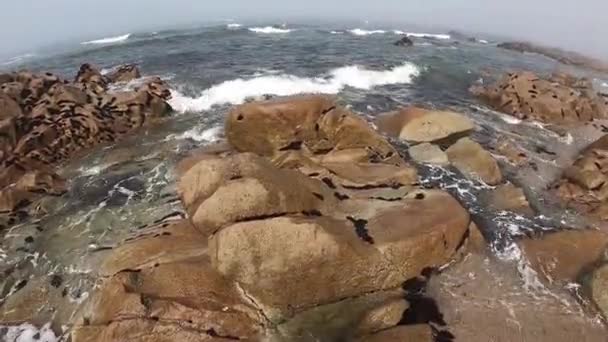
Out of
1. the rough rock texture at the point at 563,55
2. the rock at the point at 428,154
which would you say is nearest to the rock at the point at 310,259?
the rock at the point at 428,154

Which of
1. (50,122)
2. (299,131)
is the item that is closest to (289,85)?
(299,131)

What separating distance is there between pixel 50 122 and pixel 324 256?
19.2m

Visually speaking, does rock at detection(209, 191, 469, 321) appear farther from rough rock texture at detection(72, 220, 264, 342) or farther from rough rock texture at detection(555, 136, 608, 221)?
rough rock texture at detection(555, 136, 608, 221)

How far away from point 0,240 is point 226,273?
1017 cm

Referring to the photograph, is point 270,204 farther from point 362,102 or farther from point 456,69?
point 456,69

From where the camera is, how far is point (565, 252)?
16.7m

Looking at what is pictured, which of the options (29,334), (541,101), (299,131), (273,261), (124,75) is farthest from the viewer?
(124,75)

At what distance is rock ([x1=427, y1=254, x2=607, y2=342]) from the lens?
44.0ft

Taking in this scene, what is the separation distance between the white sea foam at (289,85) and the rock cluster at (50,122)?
228cm

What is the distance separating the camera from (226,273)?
13.8 meters

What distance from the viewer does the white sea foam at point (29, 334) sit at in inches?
553

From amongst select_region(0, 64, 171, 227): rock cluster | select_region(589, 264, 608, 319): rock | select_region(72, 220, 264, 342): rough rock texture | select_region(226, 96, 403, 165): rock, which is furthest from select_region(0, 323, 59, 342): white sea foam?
select_region(589, 264, 608, 319): rock

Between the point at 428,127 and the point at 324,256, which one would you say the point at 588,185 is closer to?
the point at 428,127

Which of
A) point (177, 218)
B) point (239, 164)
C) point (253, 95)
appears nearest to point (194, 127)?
point (253, 95)
